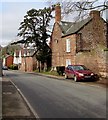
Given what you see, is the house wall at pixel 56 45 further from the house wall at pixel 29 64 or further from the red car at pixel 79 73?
the red car at pixel 79 73

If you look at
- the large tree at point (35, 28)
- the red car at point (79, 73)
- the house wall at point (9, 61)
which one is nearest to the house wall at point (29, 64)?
the large tree at point (35, 28)

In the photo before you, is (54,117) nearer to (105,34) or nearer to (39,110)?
(39,110)

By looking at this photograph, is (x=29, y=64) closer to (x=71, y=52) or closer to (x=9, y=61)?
(x=71, y=52)

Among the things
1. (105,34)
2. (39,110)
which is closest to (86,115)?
(39,110)

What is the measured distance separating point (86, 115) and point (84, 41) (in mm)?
34728

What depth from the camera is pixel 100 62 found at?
100ft

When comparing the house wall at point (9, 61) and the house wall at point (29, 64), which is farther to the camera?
the house wall at point (9, 61)

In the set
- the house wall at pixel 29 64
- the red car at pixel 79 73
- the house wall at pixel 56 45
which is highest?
the house wall at pixel 56 45

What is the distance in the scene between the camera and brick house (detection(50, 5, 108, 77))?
31.4 m

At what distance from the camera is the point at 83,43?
44312 mm

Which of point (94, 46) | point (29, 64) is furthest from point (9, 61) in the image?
point (94, 46)

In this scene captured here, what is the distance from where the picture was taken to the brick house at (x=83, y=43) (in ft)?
103

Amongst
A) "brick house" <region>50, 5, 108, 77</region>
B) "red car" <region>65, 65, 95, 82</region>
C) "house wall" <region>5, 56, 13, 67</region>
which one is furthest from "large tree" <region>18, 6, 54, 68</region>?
"house wall" <region>5, 56, 13, 67</region>

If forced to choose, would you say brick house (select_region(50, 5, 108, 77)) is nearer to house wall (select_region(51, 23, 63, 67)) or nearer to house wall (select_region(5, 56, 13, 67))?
house wall (select_region(51, 23, 63, 67))
